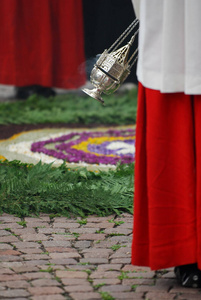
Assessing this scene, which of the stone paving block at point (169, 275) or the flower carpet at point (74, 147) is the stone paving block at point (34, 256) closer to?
the stone paving block at point (169, 275)

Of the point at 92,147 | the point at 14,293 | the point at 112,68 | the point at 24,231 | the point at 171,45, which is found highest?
the point at 171,45

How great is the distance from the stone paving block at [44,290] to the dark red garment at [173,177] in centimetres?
39

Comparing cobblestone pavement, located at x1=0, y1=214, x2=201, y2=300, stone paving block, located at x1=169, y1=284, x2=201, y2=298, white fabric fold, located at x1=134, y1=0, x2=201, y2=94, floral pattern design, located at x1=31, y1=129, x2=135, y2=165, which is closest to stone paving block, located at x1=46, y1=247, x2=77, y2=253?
cobblestone pavement, located at x1=0, y1=214, x2=201, y2=300

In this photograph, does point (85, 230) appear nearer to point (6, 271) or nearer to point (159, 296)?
point (6, 271)

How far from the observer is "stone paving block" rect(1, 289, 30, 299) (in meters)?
2.59

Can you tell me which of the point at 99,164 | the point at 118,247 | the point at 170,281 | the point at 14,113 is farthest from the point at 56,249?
the point at 14,113

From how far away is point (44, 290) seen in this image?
265 cm

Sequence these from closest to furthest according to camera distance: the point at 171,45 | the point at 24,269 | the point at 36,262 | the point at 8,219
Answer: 1. the point at 171,45
2. the point at 24,269
3. the point at 36,262
4. the point at 8,219

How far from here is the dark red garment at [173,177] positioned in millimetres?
2559

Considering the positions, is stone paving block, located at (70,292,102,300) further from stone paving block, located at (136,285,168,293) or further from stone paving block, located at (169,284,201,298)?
stone paving block, located at (169,284,201,298)

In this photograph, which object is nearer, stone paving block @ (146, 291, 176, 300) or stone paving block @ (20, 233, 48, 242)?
stone paving block @ (146, 291, 176, 300)

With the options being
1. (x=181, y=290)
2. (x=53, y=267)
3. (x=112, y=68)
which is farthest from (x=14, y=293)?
(x=112, y=68)

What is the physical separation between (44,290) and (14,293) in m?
0.12

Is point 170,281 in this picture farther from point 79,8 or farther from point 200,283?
point 79,8
